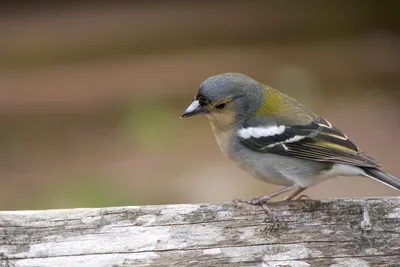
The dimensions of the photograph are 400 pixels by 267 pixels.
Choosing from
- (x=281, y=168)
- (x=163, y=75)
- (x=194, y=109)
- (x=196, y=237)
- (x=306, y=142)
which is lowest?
(x=196, y=237)

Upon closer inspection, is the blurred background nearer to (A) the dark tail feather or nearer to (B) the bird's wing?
(B) the bird's wing

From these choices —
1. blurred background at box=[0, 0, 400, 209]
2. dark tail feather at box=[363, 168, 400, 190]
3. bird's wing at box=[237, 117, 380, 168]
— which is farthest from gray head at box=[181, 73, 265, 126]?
blurred background at box=[0, 0, 400, 209]

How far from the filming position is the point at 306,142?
13.0 ft

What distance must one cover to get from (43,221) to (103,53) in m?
5.36

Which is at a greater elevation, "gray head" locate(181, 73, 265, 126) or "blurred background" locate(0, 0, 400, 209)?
"blurred background" locate(0, 0, 400, 209)

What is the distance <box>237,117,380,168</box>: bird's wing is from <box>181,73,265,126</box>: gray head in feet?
0.42

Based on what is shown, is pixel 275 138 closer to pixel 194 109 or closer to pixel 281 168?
pixel 281 168

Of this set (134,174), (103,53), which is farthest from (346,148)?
(103,53)

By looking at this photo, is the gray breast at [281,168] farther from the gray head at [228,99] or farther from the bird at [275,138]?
the gray head at [228,99]

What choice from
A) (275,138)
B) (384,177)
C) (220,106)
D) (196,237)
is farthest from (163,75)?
(196,237)

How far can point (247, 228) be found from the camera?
10.3 feet

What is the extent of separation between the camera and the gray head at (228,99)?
4027mm

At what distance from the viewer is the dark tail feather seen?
369 centimetres

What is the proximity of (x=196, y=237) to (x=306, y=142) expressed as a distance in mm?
1160
